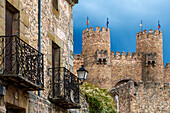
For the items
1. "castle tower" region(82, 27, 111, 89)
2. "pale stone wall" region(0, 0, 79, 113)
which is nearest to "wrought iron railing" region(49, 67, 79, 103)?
"pale stone wall" region(0, 0, 79, 113)

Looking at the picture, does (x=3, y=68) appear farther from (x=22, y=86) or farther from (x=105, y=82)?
(x=105, y=82)

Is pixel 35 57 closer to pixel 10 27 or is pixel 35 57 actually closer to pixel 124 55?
pixel 10 27

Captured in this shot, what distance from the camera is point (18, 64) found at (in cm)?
1134

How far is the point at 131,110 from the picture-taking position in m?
35.6

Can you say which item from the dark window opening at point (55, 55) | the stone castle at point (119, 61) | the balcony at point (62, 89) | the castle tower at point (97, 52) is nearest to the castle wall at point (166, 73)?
the stone castle at point (119, 61)

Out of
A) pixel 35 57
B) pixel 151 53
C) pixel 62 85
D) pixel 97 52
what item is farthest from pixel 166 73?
pixel 35 57

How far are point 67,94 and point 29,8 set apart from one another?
2906 millimetres

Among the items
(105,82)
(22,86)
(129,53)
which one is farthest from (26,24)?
(129,53)

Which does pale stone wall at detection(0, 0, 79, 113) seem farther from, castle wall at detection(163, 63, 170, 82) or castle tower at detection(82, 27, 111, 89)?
castle wall at detection(163, 63, 170, 82)

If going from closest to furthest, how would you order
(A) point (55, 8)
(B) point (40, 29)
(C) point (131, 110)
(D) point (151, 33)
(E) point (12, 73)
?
(E) point (12, 73), (B) point (40, 29), (A) point (55, 8), (C) point (131, 110), (D) point (151, 33)

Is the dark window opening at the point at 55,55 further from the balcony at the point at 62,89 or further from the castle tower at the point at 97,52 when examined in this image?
the castle tower at the point at 97,52

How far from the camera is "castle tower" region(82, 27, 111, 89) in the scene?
52.2m

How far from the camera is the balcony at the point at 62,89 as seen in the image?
14594 millimetres

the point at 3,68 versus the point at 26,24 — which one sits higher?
the point at 26,24
